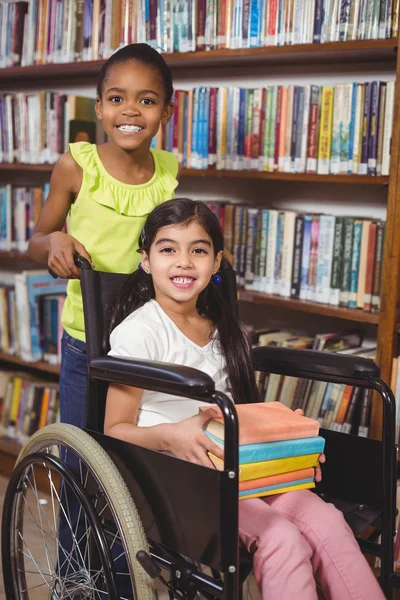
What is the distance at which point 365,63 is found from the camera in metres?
2.41

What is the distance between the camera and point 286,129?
231cm

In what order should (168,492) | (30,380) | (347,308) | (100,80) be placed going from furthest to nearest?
(30,380)
(347,308)
(100,80)
(168,492)

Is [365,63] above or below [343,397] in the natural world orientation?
above

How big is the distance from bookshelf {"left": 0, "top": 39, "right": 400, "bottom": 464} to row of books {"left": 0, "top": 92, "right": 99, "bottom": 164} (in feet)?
0.21

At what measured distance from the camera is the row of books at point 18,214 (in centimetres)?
293

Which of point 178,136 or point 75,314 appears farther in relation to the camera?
point 178,136

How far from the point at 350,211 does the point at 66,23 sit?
1215 millimetres

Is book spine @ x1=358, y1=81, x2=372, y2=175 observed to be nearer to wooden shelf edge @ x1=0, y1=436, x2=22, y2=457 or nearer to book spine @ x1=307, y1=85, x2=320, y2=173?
book spine @ x1=307, y1=85, x2=320, y2=173

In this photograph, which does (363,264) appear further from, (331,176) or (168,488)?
(168,488)

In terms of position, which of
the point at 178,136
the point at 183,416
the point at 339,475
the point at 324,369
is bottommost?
the point at 339,475

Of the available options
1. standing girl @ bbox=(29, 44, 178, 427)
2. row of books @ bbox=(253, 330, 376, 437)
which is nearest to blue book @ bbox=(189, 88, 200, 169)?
row of books @ bbox=(253, 330, 376, 437)

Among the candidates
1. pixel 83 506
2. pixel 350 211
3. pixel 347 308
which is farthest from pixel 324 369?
pixel 350 211

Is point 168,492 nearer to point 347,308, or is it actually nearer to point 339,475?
point 339,475

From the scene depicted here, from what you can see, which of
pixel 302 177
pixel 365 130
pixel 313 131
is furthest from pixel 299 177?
pixel 365 130
